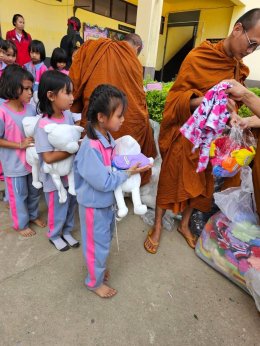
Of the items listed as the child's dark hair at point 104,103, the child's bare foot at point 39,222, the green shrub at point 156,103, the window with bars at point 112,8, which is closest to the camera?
the child's dark hair at point 104,103

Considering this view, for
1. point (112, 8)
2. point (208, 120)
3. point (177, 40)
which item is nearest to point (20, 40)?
point (208, 120)

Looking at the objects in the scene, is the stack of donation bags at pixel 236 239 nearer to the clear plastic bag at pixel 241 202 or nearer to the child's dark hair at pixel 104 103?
the clear plastic bag at pixel 241 202

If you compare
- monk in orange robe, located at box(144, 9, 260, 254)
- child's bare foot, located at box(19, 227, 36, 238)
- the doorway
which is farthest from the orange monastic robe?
the doorway

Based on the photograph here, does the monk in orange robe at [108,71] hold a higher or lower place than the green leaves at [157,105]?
higher

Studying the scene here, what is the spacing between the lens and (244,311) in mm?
1812

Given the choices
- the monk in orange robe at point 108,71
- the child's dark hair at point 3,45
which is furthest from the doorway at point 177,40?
the monk in orange robe at point 108,71

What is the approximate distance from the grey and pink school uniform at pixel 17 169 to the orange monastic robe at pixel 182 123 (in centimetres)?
112

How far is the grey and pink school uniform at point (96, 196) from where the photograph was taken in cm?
139

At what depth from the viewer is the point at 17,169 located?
208cm

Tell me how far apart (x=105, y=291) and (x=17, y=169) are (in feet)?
3.75

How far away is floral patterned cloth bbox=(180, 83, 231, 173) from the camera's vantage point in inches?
65.6

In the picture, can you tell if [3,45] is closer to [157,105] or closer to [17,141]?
[17,141]

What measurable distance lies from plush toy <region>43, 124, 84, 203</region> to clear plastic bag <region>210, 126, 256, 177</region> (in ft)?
3.20

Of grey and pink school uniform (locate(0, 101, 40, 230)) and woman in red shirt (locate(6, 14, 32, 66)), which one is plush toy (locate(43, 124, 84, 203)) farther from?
woman in red shirt (locate(6, 14, 32, 66))
